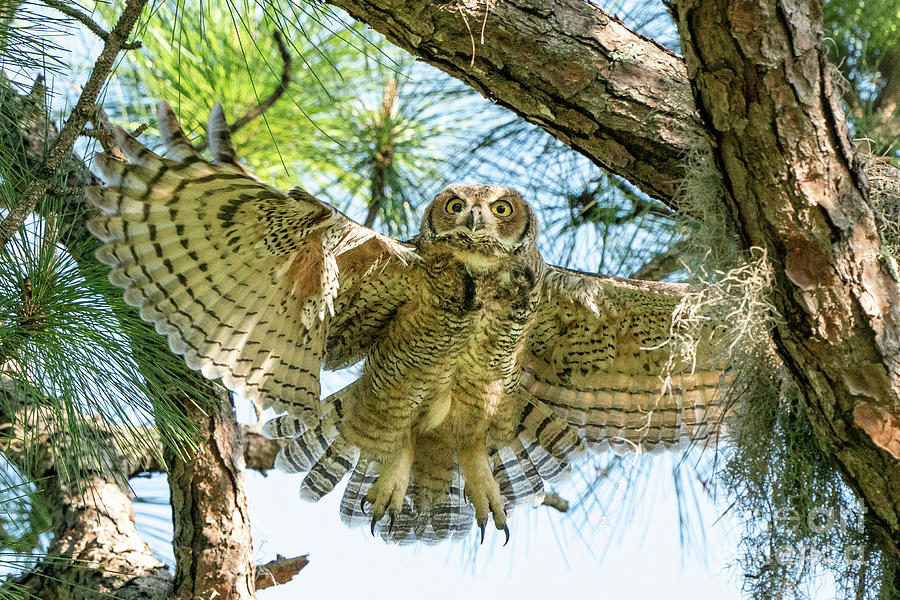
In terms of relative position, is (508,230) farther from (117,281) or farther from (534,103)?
(117,281)

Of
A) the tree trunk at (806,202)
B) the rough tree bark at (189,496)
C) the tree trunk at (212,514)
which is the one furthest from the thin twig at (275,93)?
the tree trunk at (806,202)

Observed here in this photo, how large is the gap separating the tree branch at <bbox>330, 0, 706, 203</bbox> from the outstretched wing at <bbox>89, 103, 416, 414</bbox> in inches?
19.6

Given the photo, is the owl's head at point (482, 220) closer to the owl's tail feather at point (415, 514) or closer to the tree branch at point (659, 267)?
the tree branch at point (659, 267)

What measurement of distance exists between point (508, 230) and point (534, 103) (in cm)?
52

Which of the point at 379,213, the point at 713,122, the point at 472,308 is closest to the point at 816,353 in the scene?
the point at 713,122

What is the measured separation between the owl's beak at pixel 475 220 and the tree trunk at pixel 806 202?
94 cm

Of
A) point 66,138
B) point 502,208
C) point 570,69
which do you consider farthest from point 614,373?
point 66,138

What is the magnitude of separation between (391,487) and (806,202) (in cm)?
180

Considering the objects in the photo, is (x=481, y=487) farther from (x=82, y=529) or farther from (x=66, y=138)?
(x=66, y=138)

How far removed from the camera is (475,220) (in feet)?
8.99

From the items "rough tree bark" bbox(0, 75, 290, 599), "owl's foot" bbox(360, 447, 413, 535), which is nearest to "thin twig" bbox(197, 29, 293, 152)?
"rough tree bark" bbox(0, 75, 290, 599)

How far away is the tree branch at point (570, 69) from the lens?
2320mm

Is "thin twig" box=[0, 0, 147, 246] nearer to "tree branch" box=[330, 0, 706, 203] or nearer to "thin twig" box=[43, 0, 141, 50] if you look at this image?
"thin twig" box=[43, 0, 141, 50]

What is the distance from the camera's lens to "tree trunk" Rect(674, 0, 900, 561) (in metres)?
1.79
